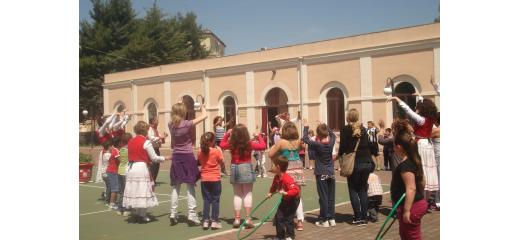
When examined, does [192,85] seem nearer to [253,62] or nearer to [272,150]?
[253,62]

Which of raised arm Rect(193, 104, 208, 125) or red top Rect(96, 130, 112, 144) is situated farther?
red top Rect(96, 130, 112, 144)

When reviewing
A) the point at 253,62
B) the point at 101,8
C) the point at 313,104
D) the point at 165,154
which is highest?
the point at 101,8

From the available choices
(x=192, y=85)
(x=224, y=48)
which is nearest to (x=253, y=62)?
(x=224, y=48)

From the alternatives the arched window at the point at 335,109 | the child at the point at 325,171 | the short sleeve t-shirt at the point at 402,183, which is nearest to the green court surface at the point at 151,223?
the child at the point at 325,171

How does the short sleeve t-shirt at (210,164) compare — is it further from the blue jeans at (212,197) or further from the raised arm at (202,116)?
the raised arm at (202,116)

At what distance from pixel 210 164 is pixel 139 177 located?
0.76 m

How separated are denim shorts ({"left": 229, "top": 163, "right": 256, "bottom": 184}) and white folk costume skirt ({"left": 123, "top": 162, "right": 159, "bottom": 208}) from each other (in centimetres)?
89

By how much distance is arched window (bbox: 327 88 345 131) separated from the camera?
17.0 feet

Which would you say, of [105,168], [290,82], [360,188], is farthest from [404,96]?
[105,168]

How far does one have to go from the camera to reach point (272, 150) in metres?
5.26

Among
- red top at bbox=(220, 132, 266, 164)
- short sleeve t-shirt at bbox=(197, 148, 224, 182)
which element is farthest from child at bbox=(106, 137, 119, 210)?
red top at bbox=(220, 132, 266, 164)

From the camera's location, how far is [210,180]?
5461mm

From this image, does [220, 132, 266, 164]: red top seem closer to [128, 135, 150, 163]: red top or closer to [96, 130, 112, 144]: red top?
[128, 135, 150, 163]: red top
